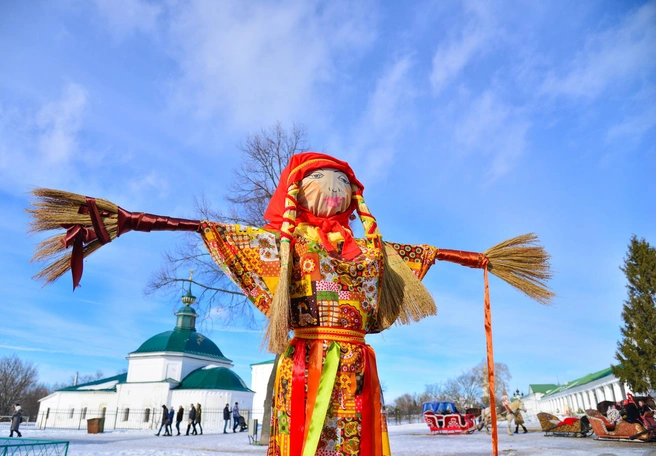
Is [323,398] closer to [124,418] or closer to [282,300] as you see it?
[282,300]

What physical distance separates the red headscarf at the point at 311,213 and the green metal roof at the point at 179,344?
32.5 metres

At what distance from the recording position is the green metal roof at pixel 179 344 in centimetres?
3422

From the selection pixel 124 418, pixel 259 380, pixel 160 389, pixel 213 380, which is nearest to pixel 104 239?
pixel 213 380

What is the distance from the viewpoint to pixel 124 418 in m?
32.2

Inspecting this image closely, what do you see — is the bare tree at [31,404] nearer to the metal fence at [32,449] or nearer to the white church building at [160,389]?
the white church building at [160,389]

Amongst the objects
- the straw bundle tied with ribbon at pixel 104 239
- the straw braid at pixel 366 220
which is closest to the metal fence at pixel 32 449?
the straw bundle tied with ribbon at pixel 104 239

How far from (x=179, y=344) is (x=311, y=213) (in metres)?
34.8

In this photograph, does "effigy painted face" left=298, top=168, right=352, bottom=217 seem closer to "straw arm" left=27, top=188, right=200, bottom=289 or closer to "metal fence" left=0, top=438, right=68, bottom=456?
"straw arm" left=27, top=188, right=200, bottom=289

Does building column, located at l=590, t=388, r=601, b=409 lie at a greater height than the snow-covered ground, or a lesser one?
greater

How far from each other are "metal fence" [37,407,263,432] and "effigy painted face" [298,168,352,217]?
2854 centimetres

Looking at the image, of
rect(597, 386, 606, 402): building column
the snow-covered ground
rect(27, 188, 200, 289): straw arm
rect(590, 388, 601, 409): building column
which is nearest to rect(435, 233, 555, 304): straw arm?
rect(27, 188, 200, 289): straw arm

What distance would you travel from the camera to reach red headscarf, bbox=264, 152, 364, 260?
2945 millimetres

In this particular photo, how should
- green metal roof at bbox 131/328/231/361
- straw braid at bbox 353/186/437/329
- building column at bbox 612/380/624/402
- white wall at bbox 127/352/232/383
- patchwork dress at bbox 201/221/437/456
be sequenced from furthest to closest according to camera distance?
1. green metal roof at bbox 131/328/231/361
2. white wall at bbox 127/352/232/383
3. building column at bbox 612/380/624/402
4. straw braid at bbox 353/186/437/329
5. patchwork dress at bbox 201/221/437/456

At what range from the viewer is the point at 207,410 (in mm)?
30609
